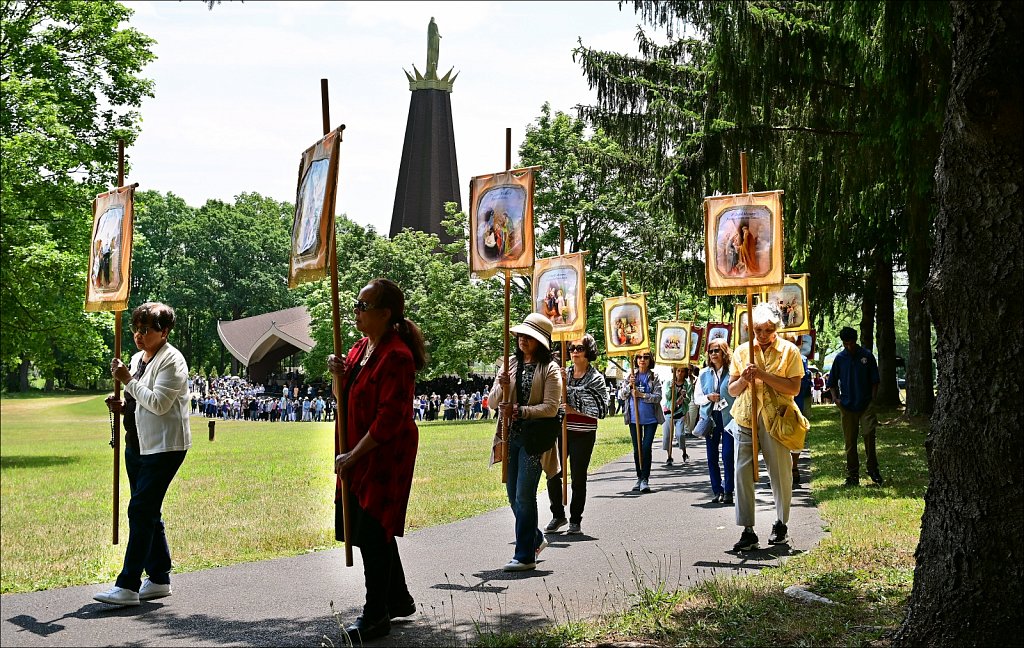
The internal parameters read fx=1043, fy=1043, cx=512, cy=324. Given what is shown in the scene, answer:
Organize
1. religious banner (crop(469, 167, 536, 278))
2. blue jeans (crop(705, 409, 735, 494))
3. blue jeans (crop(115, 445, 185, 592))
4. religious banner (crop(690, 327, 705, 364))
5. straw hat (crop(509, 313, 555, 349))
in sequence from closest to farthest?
blue jeans (crop(115, 445, 185, 592)) → straw hat (crop(509, 313, 555, 349)) → religious banner (crop(469, 167, 536, 278)) → blue jeans (crop(705, 409, 735, 494)) → religious banner (crop(690, 327, 705, 364))

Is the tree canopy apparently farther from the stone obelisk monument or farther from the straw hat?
the stone obelisk monument

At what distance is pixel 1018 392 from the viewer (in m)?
4.73

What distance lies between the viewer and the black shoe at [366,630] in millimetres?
5645

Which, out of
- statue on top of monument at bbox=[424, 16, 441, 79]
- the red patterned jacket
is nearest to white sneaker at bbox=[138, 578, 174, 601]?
the red patterned jacket

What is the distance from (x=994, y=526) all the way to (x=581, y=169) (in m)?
38.1

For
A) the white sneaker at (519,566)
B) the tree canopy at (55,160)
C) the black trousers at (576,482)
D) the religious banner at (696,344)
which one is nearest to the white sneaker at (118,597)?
the white sneaker at (519,566)

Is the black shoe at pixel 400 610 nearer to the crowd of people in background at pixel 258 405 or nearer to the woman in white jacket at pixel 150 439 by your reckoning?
the woman in white jacket at pixel 150 439

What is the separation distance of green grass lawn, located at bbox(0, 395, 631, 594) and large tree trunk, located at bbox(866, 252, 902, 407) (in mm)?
9110

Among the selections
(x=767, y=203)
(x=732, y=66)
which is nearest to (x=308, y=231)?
(x=767, y=203)

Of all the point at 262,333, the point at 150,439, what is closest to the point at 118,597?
the point at 150,439

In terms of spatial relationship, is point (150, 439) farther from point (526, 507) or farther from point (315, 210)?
point (526, 507)

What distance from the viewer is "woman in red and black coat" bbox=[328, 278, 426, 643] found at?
567 cm

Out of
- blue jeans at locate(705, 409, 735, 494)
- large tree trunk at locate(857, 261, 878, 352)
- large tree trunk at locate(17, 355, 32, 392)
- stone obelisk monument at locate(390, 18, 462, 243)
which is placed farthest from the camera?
stone obelisk monument at locate(390, 18, 462, 243)

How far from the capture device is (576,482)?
32.6 feet
